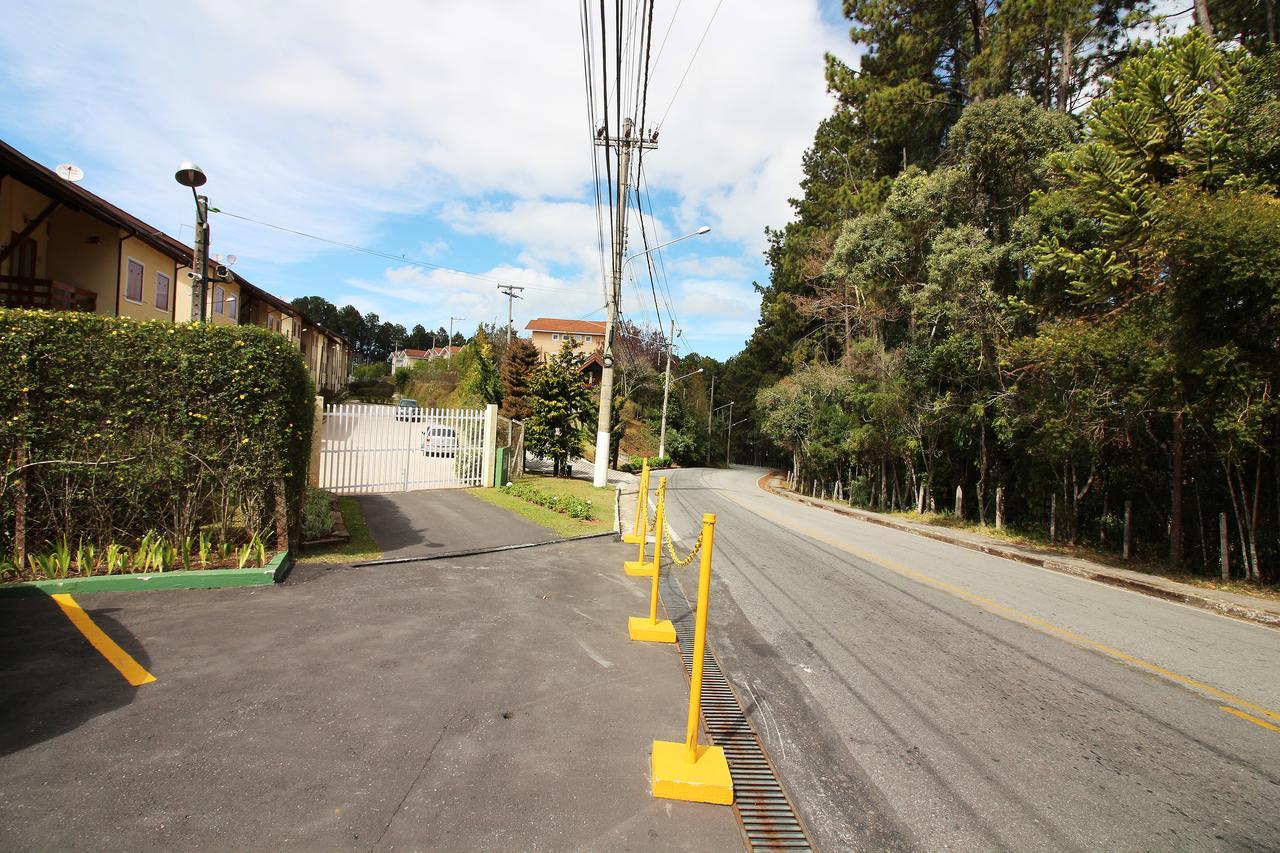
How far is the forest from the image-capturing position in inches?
372

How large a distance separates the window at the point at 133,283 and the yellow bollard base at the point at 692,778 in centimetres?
1955

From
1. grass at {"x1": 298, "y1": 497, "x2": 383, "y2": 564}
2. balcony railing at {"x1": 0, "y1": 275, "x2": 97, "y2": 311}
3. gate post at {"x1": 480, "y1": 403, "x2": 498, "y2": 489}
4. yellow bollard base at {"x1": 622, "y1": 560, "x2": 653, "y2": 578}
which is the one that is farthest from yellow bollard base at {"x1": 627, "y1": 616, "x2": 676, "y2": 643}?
balcony railing at {"x1": 0, "y1": 275, "x2": 97, "y2": 311}

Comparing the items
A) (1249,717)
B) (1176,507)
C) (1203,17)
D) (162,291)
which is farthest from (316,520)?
(1203,17)

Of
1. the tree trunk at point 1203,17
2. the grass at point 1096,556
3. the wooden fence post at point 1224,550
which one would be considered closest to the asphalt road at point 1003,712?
the grass at point 1096,556

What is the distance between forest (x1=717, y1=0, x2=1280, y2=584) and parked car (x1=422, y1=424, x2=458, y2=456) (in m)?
13.2

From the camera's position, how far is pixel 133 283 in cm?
1711

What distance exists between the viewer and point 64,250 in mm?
15734

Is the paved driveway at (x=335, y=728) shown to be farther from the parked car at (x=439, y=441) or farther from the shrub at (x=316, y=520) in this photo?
the parked car at (x=439, y=441)

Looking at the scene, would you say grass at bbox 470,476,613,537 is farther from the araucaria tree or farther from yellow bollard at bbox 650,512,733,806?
yellow bollard at bbox 650,512,733,806

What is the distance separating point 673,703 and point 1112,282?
1129cm

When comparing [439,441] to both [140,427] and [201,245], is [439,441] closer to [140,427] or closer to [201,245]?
[201,245]

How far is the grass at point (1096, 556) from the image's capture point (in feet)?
31.4

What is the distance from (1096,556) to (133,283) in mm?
24507

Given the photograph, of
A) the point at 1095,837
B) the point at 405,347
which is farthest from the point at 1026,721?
the point at 405,347
